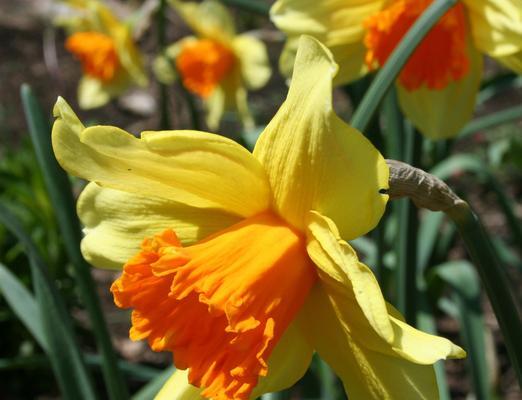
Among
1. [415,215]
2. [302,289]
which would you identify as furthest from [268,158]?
[415,215]

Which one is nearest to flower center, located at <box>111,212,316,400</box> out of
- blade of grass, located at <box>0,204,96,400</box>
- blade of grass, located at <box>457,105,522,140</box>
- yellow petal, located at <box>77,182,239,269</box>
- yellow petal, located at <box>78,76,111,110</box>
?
yellow petal, located at <box>77,182,239,269</box>

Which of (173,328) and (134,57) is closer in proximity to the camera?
(173,328)

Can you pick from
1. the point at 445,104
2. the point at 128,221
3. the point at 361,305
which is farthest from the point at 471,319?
the point at 361,305

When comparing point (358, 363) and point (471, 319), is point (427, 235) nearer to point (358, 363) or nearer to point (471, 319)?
point (471, 319)

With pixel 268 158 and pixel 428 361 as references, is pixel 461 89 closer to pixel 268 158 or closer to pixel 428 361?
pixel 268 158

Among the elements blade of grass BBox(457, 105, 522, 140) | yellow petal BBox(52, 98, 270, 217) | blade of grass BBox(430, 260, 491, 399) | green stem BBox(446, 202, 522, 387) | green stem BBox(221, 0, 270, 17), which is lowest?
blade of grass BBox(430, 260, 491, 399)

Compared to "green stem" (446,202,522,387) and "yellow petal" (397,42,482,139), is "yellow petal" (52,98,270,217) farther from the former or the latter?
"yellow petal" (397,42,482,139)

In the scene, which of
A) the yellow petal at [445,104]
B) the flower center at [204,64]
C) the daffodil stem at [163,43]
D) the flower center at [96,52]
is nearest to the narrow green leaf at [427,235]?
the yellow petal at [445,104]
